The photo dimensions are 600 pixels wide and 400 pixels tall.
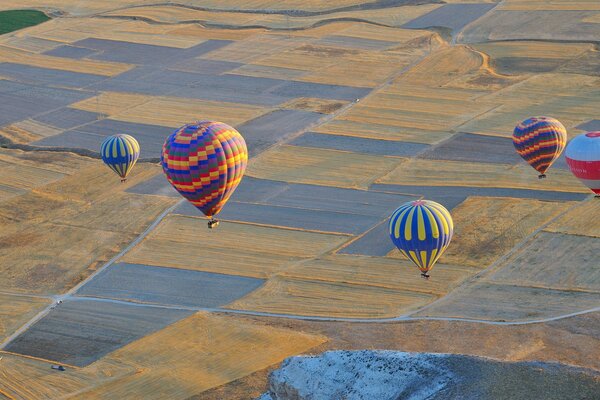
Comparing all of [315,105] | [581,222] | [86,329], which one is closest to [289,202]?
[581,222]

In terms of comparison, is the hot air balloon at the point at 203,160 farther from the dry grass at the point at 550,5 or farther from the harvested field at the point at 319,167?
the dry grass at the point at 550,5

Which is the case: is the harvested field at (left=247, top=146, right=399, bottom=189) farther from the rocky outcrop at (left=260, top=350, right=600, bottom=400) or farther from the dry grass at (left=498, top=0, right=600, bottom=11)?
the dry grass at (left=498, top=0, right=600, bottom=11)

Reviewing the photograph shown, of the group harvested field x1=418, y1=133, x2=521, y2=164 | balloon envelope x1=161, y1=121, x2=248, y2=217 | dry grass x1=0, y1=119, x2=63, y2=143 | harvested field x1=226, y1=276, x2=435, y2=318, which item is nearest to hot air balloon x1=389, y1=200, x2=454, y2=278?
harvested field x1=226, y1=276, x2=435, y2=318

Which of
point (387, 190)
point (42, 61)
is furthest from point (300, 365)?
point (42, 61)

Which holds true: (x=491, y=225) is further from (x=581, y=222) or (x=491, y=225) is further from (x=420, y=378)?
(x=420, y=378)

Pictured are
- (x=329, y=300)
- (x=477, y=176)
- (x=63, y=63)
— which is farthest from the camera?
(x=63, y=63)

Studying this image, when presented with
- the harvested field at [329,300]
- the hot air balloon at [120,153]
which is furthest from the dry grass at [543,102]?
the harvested field at [329,300]

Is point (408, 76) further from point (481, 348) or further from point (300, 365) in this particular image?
point (300, 365)
